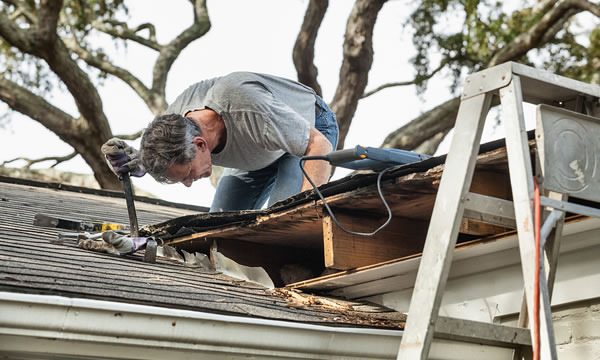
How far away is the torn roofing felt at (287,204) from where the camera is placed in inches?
102

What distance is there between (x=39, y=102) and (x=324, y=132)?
8.86m

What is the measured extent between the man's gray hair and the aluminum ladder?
1.65 m

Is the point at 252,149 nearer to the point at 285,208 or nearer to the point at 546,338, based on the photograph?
the point at 285,208

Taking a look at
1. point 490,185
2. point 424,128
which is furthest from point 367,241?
point 424,128

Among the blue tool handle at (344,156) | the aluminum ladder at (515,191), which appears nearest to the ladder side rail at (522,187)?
the aluminum ladder at (515,191)

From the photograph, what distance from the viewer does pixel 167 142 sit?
3.65 meters

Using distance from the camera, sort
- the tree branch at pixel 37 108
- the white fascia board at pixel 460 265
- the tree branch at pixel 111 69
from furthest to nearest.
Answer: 1. the tree branch at pixel 111 69
2. the tree branch at pixel 37 108
3. the white fascia board at pixel 460 265

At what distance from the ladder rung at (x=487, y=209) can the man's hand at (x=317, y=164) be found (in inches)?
50.5

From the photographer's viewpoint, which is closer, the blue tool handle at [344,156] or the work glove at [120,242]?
the blue tool handle at [344,156]

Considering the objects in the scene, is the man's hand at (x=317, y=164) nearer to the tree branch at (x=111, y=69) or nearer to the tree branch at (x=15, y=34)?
the tree branch at (x=15, y=34)

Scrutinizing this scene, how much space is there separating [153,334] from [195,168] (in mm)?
1706

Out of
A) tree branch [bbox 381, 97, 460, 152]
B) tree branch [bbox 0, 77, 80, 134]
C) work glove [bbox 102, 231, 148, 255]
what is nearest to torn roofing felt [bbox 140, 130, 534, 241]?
work glove [bbox 102, 231, 148, 255]

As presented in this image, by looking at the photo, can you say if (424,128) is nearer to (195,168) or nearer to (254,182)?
(254,182)

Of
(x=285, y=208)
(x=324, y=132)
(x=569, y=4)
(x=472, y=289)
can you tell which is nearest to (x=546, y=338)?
(x=472, y=289)
